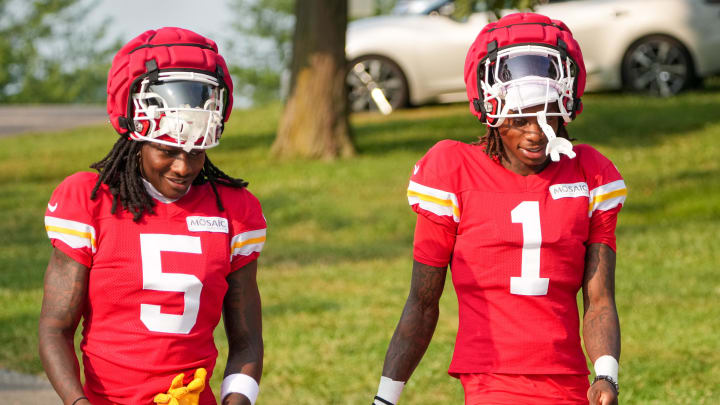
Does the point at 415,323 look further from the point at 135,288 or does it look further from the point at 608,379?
the point at 135,288

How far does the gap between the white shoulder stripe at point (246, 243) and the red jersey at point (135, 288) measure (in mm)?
68

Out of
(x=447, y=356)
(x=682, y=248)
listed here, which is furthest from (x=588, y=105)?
(x=447, y=356)

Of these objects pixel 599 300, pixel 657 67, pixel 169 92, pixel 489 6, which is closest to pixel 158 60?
pixel 169 92

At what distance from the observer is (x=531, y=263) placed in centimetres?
361

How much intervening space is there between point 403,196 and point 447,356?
230 inches

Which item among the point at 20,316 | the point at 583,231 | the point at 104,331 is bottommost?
the point at 20,316

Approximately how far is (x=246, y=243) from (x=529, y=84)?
1.03m

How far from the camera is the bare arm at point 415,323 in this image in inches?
148

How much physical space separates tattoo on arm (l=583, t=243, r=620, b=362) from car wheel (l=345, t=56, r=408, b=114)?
473 inches

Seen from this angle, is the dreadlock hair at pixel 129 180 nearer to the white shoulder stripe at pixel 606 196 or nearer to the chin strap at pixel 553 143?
the chin strap at pixel 553 143

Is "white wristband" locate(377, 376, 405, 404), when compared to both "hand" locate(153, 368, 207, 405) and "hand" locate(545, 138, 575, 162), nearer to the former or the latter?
"hand" locate(153, 368, 207, 405)

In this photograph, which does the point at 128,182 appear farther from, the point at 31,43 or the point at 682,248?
the point at 31,43

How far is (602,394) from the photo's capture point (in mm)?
3459

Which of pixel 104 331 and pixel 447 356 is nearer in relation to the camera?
pixel 104 331
